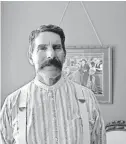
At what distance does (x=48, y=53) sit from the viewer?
856 mm

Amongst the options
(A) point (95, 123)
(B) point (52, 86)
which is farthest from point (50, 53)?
(A) point (95, 123)

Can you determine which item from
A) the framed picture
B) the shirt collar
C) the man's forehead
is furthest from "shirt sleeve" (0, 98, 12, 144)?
the framed picture

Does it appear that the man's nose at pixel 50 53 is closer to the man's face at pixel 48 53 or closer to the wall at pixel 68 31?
the man's face at pixel 48 53

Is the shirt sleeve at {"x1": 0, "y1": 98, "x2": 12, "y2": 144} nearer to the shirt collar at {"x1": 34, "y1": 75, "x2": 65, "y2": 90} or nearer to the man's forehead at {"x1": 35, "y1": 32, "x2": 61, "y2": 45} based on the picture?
the shirt collar at {"x1": 34, "y1": 75, "x2": 65, "y2": 90}

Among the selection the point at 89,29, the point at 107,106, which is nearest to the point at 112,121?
the point at 107,106

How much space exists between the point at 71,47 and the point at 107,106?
1.71 feet

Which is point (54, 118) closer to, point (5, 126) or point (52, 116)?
point (52, 116)

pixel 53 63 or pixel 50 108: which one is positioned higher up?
pixel 53 63

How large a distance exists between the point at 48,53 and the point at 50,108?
0.17 m

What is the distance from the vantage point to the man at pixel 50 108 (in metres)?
0.82

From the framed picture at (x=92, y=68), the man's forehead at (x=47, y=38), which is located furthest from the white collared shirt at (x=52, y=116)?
the framed picture at (x=92, y=68)

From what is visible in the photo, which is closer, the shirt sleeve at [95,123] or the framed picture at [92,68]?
the shirt sleeve at [95,123]

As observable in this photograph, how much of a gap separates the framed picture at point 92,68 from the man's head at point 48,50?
3.82 ft

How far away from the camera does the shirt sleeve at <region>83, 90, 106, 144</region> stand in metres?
0.87
